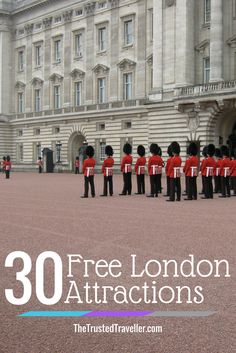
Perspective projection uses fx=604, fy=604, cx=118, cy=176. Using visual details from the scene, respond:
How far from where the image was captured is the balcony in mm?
29944

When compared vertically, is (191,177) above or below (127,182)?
above

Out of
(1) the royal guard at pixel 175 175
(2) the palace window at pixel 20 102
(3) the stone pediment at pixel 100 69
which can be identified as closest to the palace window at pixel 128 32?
(3) the stone pediment at pixel 100 69

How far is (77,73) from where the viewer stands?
44406 millimetres

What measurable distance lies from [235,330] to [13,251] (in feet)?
12.4

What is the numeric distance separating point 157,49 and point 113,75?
689 centimetres

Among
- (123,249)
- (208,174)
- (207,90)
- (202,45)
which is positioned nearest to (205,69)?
(202,45)

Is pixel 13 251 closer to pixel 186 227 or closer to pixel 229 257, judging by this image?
pixel 229 257

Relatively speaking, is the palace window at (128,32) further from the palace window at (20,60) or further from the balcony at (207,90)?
the palace window at (20,60)

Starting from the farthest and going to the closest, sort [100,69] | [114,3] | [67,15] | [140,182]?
[67,15] → [100,69] → [114,3] → [140,182]

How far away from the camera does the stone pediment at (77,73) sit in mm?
43966

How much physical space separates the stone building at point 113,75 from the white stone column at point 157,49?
6 cm

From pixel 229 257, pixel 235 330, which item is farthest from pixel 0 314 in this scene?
pixel 229 257

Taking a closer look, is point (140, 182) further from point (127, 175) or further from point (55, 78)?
point (55, 78)

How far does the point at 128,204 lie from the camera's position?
14.5 meters
